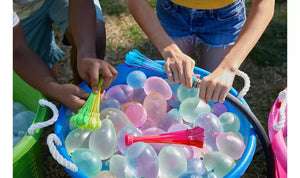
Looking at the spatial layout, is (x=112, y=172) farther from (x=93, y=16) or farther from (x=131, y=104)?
(x=93, y=16)

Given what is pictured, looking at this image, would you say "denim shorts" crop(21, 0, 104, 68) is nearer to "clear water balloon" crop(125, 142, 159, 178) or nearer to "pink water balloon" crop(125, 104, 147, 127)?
"pink water balloon" crop(125, 104, 147, 127)

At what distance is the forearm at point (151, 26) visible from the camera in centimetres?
94

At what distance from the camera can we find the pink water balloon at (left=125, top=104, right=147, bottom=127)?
1013 millimetres

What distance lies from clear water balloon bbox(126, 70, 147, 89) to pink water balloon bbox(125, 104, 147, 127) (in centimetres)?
11

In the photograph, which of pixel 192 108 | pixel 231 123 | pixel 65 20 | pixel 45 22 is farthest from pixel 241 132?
pixel 45 22

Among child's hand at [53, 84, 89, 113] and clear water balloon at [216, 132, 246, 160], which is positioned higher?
child's hand at [53, 84, 89, 113]

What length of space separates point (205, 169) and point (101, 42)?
2.02 ft

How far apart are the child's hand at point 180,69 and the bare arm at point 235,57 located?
4 centimetres

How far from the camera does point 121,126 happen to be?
99cm

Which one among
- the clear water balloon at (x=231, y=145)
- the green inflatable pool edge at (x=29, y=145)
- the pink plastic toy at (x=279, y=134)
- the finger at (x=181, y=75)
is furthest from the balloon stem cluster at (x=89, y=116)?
the pink plastic toy at (x=279, y=134)

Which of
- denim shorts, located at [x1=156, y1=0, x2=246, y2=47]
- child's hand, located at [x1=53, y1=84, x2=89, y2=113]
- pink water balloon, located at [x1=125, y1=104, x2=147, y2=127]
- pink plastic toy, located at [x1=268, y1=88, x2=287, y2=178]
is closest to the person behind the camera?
pink plastic toy, located at [x1=268, y1=88, x2=287, y2=178]

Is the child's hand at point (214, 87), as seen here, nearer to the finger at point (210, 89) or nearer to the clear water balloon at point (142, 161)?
the finger at point (210, 89)

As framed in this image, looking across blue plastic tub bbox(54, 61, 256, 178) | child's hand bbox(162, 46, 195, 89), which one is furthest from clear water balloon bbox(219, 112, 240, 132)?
child's hand bbox(162, 46, 195, 89)

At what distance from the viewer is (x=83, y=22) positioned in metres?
1.05
